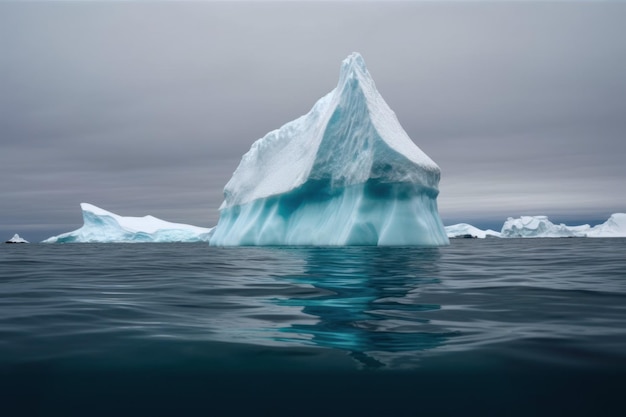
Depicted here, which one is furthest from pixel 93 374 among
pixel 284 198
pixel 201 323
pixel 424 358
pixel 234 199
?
pixel 234 199

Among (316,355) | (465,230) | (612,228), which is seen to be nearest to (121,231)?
(465,230)

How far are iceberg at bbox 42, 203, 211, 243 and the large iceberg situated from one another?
3693 cm

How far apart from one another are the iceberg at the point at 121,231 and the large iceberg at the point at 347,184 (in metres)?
36.9

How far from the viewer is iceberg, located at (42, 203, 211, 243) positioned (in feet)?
223

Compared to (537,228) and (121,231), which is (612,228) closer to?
(537,228)

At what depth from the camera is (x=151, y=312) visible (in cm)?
523

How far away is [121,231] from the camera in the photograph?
68875 mm

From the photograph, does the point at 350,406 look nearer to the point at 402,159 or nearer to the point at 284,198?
the point at 402,159

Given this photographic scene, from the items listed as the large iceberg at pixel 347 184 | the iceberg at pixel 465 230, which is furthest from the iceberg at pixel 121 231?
the iceberg at pixel 465 230

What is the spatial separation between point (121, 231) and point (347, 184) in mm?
51594

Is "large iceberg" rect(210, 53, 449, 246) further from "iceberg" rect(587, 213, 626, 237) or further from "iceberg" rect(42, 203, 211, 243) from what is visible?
"iceberg" rect(587, 213, 626, 237)

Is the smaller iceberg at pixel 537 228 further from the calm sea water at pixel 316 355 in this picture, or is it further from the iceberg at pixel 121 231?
the calm sea water at pixel 316 355

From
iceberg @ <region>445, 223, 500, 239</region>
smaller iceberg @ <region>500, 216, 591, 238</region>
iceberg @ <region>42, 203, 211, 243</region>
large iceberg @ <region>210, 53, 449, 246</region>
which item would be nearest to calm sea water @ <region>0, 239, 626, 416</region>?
large iceberg @ <region>210, 53, 449, 246</region>

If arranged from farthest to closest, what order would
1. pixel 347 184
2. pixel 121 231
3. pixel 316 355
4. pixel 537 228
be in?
pixel 537 228
pixel 121 231
pixel 347 184
pixel 316 355
